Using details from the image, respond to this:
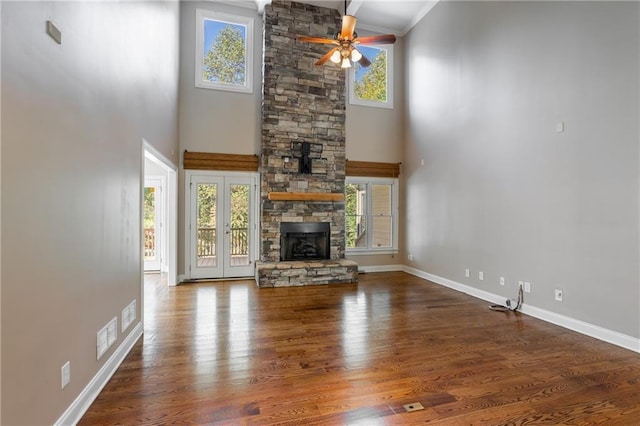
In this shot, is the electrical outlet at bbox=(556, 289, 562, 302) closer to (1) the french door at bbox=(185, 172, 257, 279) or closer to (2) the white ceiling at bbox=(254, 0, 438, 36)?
(1) the french door at bbox=(185, 172, 257, 279)

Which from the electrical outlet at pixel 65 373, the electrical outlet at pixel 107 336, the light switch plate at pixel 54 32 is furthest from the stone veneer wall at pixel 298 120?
the light switch plate at pixel 54 32

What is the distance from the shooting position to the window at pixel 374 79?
702 centimetres

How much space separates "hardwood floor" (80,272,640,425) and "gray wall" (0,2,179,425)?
1.95 feet

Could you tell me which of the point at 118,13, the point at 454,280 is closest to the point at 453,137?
the point at 454,280

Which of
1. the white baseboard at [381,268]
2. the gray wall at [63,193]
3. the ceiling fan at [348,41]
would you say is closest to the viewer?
the gray wall at [63,193]

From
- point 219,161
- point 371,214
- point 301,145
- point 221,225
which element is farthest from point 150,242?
point 371,214

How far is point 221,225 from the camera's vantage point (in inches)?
247

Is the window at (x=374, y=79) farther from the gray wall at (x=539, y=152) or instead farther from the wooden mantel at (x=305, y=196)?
the wooden mantel at (x=305, y=196)

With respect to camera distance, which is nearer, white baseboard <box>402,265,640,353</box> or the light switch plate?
the light switch plate

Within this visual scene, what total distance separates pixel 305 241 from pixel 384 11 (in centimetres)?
498

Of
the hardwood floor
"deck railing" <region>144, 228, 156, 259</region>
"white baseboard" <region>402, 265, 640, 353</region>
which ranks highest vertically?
"deck railing" <region>144, 228, 156, 259</region>

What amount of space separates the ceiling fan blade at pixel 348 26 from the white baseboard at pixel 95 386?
4317mm

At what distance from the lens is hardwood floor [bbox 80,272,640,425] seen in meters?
2.09

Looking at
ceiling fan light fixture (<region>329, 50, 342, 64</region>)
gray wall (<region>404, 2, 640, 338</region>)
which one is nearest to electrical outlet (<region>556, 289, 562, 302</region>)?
gray wall (<region>404, 2, 640, 338</region>)
